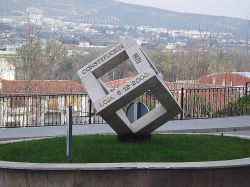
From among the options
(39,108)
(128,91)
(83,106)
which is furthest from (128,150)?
(83,106)

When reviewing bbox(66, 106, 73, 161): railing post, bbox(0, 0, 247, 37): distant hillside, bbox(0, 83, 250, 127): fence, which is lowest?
bbox(0, 83, 250, 127): fence

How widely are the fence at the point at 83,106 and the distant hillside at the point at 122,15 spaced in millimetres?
25998

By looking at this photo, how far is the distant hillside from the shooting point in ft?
170

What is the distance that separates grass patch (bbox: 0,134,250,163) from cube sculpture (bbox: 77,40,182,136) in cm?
41

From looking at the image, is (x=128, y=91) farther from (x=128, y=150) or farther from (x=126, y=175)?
(x=126, y=175)

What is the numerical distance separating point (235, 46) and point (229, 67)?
3.57 meters

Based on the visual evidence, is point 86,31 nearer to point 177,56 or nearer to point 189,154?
point 177,56

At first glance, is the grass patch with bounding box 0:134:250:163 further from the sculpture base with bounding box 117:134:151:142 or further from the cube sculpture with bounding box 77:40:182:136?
the cube sculpture with bounding box 77:40:182:136

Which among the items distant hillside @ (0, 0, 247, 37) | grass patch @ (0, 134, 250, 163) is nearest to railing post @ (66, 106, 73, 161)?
grass patch @ (0, 134, 250, 163)

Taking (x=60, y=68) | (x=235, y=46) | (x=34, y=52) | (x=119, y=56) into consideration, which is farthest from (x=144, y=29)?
(x=119, y=56)

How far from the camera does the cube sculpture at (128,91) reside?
32.3ft

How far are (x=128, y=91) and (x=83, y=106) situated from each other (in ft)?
42.6

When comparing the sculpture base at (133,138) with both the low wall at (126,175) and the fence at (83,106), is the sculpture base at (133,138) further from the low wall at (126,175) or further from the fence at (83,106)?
the fence at (83,106)

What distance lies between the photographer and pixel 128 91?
32.1ft
